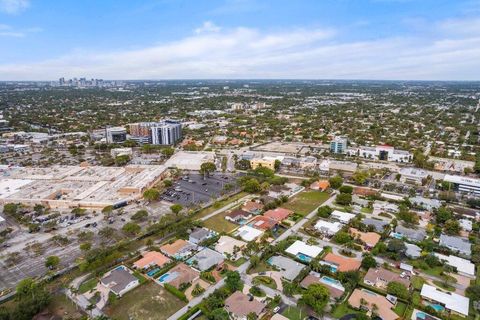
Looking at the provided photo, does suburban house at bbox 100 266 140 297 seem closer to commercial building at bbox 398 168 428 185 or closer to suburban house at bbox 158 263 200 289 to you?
suburban house at bbox 158 263 200 289

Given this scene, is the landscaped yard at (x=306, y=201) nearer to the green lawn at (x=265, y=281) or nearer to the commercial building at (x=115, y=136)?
the green lawn at (x=265, y=281)

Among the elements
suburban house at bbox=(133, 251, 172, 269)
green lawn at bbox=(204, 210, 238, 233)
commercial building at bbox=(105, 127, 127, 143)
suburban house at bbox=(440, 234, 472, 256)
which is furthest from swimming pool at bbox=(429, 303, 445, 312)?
commercial building at bbox=(105, 127, 127, 143)

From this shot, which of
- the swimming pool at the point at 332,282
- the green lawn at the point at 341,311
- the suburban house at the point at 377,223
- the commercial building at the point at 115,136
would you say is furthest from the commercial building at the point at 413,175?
the commercial building at the point at 115,136

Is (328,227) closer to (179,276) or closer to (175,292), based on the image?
(179,276)

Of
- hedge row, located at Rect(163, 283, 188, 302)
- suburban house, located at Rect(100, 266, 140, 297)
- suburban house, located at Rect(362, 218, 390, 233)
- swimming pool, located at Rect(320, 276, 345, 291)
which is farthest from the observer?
suburban house, located at Rect(362, 218, 390, 233)

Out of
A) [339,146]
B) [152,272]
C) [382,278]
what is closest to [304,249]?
[382,278]
